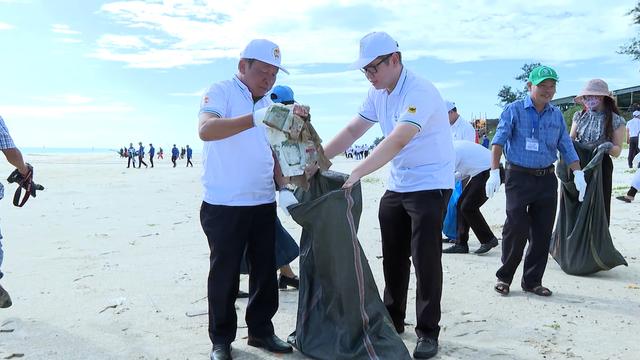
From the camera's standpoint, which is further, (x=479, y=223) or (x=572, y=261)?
(x=479, y=223)

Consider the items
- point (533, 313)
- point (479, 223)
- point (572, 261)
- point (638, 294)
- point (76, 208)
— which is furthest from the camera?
point (76, 208)

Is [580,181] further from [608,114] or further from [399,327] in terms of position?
[399,327]

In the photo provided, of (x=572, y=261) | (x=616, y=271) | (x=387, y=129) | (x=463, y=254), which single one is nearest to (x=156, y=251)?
(x=463, y=254)

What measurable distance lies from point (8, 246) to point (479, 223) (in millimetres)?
5797

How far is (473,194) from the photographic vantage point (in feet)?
21.7

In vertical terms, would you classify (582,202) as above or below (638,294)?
above

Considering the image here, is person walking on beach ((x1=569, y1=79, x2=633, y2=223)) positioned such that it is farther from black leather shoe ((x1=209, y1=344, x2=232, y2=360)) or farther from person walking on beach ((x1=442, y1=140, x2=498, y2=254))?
black leather shoe ((x1=209, y1=344, x2=232, y2=360))

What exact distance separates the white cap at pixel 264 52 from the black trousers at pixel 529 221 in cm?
255

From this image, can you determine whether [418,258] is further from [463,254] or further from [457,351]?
[463,254]

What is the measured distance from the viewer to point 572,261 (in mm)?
5441

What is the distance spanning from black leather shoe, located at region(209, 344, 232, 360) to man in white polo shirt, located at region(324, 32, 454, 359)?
1.14 meters

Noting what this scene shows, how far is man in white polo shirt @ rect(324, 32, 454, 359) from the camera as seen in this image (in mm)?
3387

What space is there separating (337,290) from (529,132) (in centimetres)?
241

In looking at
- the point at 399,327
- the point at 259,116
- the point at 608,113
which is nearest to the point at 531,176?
the point at 608,113
